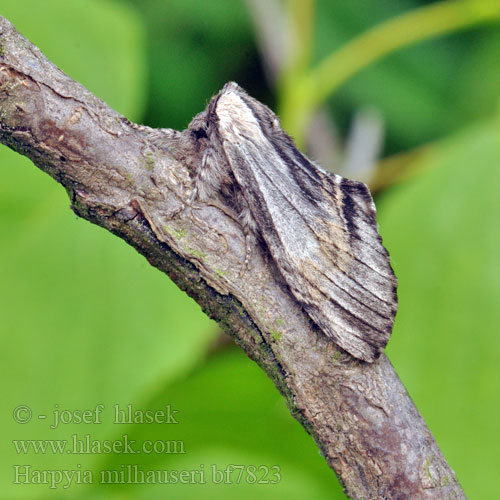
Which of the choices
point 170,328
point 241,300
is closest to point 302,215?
point 241,300

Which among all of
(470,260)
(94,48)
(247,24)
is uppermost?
(247,24)

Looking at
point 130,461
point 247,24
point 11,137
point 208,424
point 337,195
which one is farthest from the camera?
point 247,24

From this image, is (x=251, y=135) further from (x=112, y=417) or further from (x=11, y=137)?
(x=112, y=417)

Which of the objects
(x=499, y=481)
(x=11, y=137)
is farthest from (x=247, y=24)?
(x=11, y=137)

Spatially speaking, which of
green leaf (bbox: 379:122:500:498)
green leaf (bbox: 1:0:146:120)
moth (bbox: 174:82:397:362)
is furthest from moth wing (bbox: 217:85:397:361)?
green leaf (bbox: 1:0:146:120)

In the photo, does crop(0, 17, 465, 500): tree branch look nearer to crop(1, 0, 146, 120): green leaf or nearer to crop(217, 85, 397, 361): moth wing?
crop(217, 85, 397, 361): moth wing

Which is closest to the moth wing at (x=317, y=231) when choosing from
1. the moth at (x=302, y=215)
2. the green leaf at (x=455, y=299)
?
A: the moth at (x=302, y=215)
